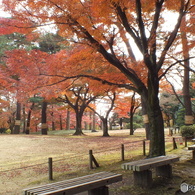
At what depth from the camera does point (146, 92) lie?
8062 mm

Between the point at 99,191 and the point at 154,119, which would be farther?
the point at 154,119

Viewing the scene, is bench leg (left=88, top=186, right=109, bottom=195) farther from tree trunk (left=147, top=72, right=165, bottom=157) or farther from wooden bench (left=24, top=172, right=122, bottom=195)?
tree trunk (left=147, top=72, right=165, bottom=157)

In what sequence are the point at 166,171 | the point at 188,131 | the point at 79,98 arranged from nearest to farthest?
the point at 166,171
the point at 188,131
the point at 79,98

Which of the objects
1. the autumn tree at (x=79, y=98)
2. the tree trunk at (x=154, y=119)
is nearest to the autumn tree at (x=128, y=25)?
the tree trunk at (x=154, y=119)

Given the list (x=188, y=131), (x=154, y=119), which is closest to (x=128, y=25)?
(x=154, y=119)

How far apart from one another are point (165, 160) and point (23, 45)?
74.0 ft

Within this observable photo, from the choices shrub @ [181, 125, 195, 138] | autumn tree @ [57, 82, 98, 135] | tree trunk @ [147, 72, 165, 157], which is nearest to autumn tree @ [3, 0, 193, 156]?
tree trunk @ [147, 72, 165, 157]

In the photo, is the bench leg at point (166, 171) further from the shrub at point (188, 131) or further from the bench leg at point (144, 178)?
Result: the shrub at point (188, 131)

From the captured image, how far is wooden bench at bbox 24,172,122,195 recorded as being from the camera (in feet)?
11.2

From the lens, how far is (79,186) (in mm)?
3617

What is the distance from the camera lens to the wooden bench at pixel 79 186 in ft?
11.2

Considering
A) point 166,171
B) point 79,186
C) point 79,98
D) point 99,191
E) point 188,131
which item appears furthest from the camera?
point 79,98

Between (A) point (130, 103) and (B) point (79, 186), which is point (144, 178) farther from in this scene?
(A) point (130, 103)

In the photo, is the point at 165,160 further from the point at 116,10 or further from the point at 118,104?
the point at 118,104
